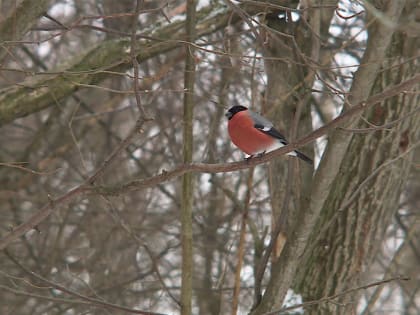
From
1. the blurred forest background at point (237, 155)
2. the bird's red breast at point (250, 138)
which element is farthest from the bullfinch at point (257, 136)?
the blurred forest background at point (237, 155)

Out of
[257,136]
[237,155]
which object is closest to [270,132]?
[257,136]

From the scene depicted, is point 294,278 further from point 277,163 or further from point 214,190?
point 214,190

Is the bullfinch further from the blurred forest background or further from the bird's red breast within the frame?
the blurred forest background

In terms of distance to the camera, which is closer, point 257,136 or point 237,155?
point 257,136

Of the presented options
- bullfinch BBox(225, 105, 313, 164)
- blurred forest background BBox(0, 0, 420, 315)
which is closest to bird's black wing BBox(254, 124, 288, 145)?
bullfinch BBox(225, 105, 313, 164)

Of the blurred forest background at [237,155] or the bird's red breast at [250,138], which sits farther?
the bird's red breast at [250,138]

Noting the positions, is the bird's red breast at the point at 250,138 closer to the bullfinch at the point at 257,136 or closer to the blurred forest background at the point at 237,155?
the bullfinch at the point at 257,136

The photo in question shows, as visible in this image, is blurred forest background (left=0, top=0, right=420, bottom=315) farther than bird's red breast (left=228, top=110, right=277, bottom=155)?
No

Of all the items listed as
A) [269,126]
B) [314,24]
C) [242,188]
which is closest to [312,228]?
[269,126]

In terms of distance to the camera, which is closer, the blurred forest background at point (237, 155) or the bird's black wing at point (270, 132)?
the blurred forest background at point (237, 155)

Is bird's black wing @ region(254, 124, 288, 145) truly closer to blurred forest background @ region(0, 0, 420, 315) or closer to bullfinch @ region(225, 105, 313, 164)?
bullfinch @ region(225, 105, 313, 164)

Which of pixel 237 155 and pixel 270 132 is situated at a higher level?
pixel 237 155

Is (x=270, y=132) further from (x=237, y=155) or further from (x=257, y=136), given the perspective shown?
(x=237, y=155)

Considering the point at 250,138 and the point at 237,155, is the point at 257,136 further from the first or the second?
the point at 237,155
